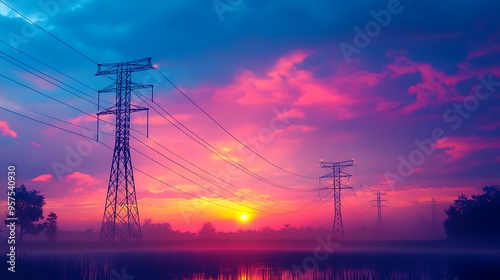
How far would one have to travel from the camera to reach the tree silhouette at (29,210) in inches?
3002

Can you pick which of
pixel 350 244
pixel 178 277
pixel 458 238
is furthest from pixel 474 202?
pixel 178 277

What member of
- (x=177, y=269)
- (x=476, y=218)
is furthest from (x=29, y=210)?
(x=476, y=218)

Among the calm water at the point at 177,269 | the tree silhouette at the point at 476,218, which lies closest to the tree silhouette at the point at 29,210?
the calm water at the point at 177,269

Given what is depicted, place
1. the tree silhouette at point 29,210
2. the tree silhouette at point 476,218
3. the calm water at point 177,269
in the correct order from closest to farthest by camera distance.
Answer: the calm water at point 177,269 < the tree silhouette at point 29,210 < the tree silhouette at point 476,218

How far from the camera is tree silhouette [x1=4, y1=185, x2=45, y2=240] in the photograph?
7625cm

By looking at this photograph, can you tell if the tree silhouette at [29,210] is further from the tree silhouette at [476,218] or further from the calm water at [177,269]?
the tree silhouette at [476,218]

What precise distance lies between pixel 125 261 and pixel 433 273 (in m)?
23.5

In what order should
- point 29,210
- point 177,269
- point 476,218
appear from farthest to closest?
point 476,218
point 29,210
point 177,269

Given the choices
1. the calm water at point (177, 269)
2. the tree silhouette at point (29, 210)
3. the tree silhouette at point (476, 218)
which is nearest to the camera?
the calm water at point (177, 269)

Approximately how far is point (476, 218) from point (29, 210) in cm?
7817

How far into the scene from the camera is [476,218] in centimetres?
9244

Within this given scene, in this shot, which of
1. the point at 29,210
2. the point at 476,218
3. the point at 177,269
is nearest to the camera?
the point at 177,269

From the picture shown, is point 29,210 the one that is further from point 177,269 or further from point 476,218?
point 476,218

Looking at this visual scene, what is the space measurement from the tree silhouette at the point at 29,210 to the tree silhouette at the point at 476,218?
249ft
